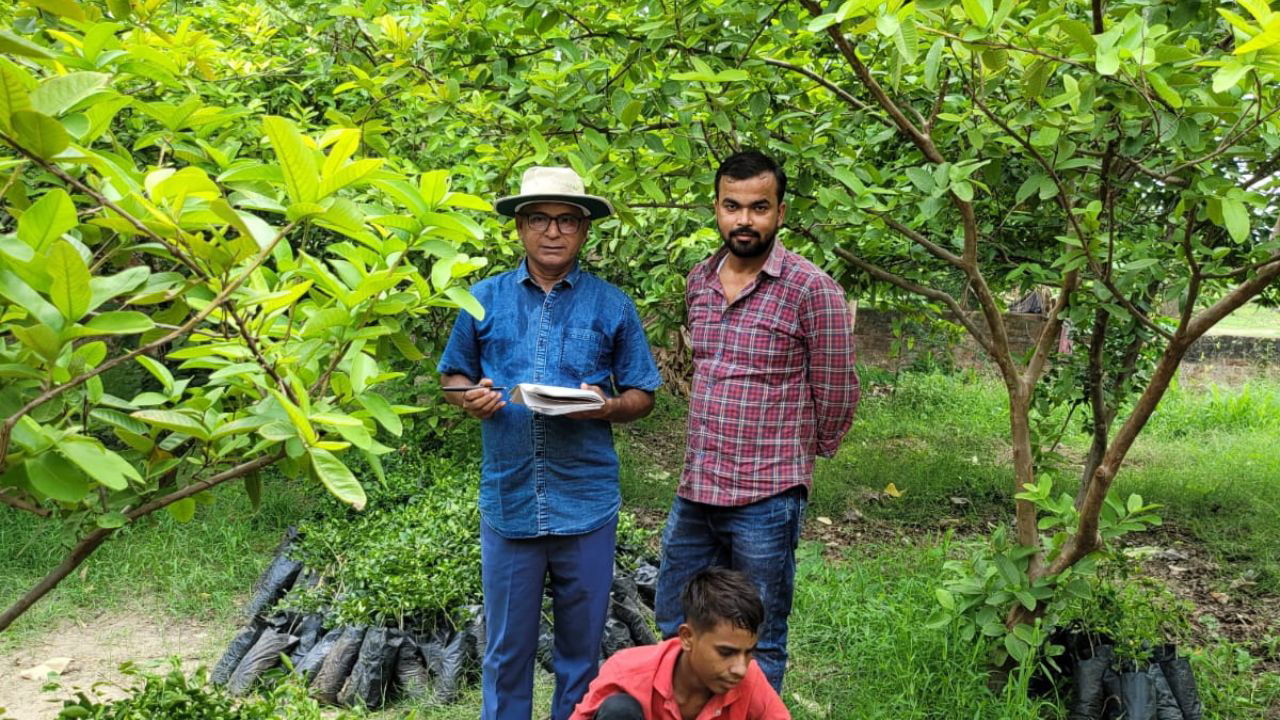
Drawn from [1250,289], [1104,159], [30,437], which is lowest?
[30,437]

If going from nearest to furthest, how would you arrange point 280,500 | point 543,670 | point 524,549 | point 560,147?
point 524,549 → point 560,147 → point 543,670 → point 280,500

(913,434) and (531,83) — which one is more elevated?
(531,83)

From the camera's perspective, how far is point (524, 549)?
3.20m

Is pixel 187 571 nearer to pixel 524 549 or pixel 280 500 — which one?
pixel 280 500

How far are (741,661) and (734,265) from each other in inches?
48.4

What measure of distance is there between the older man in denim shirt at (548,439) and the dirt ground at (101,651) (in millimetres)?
1736

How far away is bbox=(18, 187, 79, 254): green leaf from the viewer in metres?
1.33

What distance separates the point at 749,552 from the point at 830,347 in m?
0.65

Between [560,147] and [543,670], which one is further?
[543,670]

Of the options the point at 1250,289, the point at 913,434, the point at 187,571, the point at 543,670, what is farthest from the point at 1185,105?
the point at 913,434

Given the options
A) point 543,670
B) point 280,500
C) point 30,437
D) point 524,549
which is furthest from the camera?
point 280,500

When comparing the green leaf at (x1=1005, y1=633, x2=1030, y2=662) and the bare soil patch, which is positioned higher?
the green leaf at (x1=1005, y1=633, x2=1030, y2=662)

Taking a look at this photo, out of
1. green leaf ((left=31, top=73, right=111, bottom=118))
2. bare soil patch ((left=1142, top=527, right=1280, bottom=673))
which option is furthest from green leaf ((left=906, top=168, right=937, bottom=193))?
bare soil patch ((left=1142, top=527, right=1280, bottom=673))

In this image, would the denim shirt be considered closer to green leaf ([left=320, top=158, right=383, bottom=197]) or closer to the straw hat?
the straw hat
